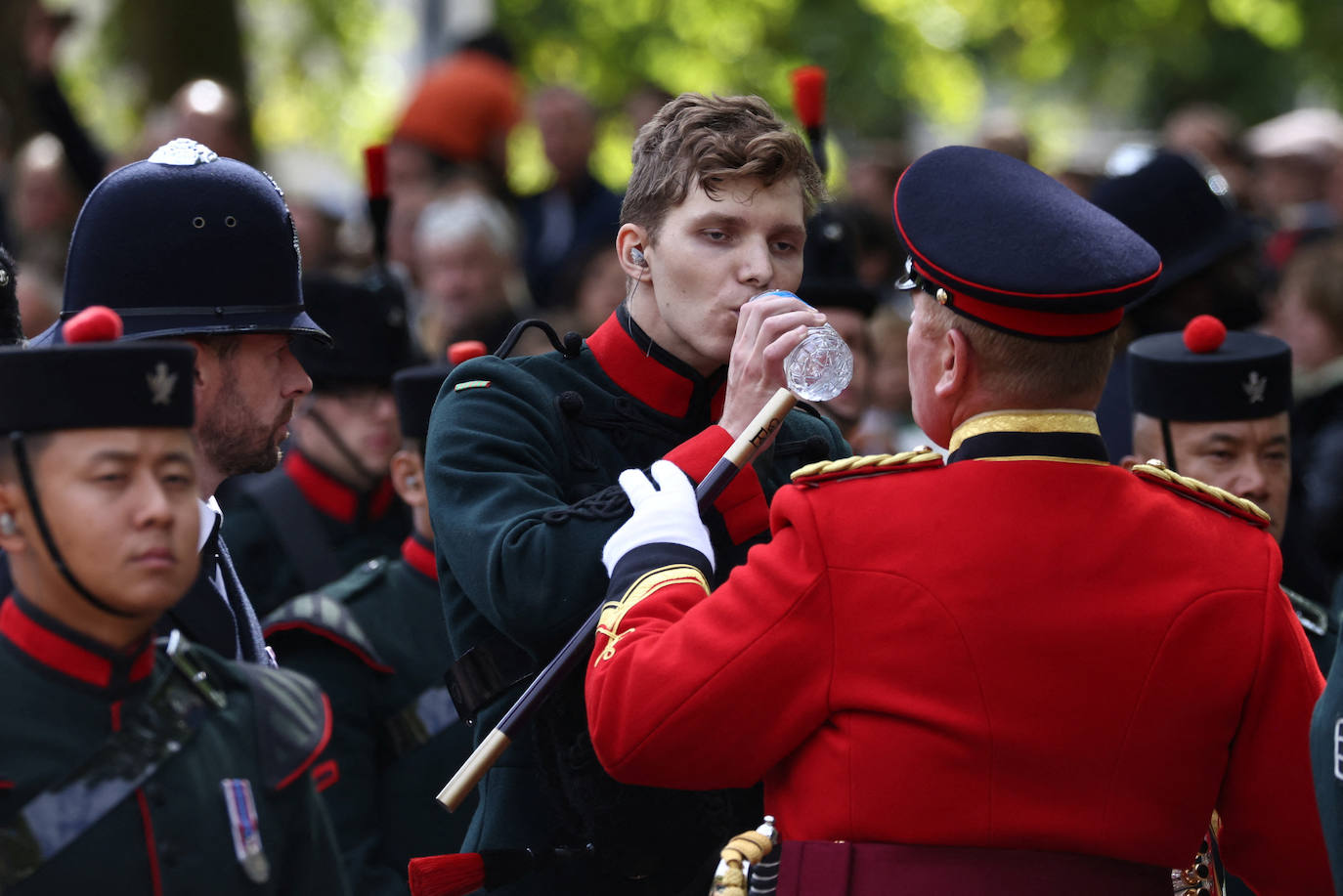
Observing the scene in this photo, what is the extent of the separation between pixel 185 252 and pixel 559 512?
109cm

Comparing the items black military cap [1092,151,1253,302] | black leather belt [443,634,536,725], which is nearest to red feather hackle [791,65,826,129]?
black military cap [1092,151,1253,302]

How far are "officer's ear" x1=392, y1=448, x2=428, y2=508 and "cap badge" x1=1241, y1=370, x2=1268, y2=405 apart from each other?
7.65 feet

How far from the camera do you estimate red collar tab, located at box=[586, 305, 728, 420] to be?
12.7 ft

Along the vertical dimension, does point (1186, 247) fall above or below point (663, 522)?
below

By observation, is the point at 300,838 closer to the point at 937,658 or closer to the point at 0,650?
the point at 0,650

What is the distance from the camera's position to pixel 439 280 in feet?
27.7

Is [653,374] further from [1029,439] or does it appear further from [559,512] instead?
[1029,439]

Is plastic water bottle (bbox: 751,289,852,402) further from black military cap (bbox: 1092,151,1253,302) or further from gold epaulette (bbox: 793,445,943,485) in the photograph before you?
black military cap (bbox: 1092,151,1253,302)

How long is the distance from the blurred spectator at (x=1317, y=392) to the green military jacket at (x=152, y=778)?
337 centimetres

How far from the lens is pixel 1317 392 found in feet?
24.5

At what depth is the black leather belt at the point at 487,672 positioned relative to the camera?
3705mm

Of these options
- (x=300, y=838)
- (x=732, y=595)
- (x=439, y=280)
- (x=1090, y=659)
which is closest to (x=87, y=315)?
(x=300, y=838)

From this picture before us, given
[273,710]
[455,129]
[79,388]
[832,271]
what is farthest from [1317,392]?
[455,129]

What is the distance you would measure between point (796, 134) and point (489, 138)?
856cm
